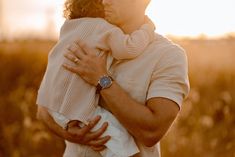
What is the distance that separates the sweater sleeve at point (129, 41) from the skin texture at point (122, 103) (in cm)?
5

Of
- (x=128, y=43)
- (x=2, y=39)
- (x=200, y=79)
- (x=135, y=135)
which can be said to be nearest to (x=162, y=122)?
(x=135, y=135)

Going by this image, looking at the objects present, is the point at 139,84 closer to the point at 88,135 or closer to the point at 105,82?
the point at 105,82

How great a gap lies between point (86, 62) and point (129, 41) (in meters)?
0.22

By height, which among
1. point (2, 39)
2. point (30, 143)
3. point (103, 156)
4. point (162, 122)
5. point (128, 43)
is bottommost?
point (2, 39)

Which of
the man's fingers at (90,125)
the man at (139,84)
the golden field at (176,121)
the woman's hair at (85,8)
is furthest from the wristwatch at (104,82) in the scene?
the golden field at (176,121)

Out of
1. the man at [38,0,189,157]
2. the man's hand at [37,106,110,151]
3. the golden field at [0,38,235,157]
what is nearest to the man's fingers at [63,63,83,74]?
the man at [38,0,189,157]

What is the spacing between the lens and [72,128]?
10.5 ft

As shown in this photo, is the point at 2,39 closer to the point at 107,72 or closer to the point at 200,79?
the point at 200,79

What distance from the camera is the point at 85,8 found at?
3244mm

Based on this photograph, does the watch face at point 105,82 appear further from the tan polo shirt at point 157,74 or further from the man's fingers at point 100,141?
the man's fingers at point 100,141

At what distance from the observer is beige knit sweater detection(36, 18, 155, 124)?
10.2 ft

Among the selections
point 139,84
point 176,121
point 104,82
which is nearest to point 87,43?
point 104,82

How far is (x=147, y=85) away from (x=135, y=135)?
21 centimetres

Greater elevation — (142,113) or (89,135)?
(142,113)
